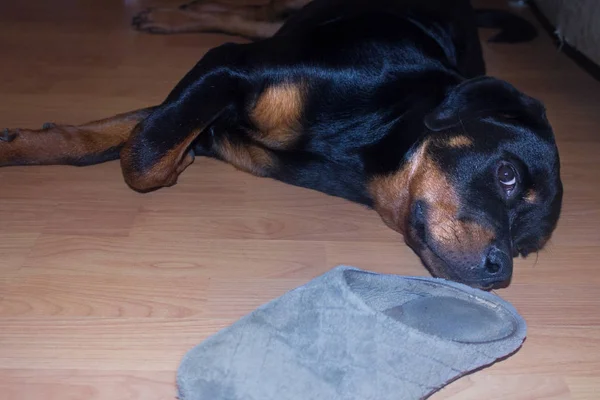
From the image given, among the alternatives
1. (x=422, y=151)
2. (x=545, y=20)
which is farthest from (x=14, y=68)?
(x=545, y=20)

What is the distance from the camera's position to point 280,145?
5.89ft

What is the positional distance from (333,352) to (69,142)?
39.9 inches

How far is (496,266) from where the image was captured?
1434 millimetres

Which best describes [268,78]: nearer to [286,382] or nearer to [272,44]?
[272,44]

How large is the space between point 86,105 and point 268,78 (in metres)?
0.75

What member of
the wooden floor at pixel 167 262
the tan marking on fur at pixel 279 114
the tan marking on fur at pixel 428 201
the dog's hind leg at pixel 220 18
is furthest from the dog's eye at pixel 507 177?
the dog's hind leg at pixel 220 18

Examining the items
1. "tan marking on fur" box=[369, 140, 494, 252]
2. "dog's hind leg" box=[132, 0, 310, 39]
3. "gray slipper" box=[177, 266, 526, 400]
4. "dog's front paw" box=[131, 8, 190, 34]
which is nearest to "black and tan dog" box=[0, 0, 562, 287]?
"tan marking on fur" box=[369, 140, 494, 252]

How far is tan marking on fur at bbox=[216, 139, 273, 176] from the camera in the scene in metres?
1.87

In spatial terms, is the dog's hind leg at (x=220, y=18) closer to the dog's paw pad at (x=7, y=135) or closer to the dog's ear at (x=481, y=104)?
the dog's paw pad at (x=7, y=135)

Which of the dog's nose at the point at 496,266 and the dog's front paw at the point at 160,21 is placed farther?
the dog's front paw at the point at 160,21

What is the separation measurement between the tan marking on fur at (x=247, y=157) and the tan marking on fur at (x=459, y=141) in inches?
20.0

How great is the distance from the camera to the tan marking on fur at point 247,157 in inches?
73.4

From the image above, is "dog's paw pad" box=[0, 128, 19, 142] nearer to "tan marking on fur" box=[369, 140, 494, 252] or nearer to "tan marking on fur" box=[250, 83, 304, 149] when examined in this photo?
"tan marking on fur" box=[250, 83, 304, 149]

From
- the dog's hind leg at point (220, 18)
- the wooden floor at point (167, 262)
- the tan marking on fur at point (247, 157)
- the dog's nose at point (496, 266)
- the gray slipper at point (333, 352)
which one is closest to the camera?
the gray slipper at point (333, 352)
